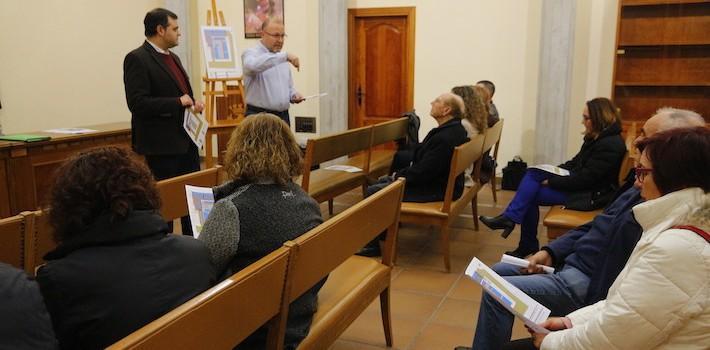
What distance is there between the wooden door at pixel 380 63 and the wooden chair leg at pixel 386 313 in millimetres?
4520

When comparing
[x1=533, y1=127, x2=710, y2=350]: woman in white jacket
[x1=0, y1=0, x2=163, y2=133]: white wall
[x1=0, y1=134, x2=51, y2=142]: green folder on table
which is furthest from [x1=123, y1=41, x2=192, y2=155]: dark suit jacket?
[x1=0, y1=0, x2=163, y2=133]: white wall

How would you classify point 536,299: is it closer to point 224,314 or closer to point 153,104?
point 224,314

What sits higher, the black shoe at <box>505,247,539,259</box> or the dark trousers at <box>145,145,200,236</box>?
the dark trousers at <box>145,145,200,236</box>

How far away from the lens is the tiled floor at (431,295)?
280 cm

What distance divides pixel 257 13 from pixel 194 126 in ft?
14.1

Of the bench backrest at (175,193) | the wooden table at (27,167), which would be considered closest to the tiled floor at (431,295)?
the bench backrest at (175,193)

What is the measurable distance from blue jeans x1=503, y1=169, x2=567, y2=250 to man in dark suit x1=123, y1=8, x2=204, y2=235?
1987 mm

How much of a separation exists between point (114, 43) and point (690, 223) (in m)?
6.74

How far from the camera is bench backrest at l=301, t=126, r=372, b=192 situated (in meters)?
3.59

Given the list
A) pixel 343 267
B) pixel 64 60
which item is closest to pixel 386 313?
pixel 343 267

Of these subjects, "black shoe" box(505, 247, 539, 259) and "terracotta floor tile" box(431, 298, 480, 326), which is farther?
"black shoe" box(505, 247, 539, 259)

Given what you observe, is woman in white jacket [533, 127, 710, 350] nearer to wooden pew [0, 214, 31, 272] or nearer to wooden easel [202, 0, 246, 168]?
wooden pew [0, 214, 31, 272]

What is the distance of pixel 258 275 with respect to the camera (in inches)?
58.3

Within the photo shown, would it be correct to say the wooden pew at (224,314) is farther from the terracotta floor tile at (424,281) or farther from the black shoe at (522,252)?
the black shoe at (522,252)
